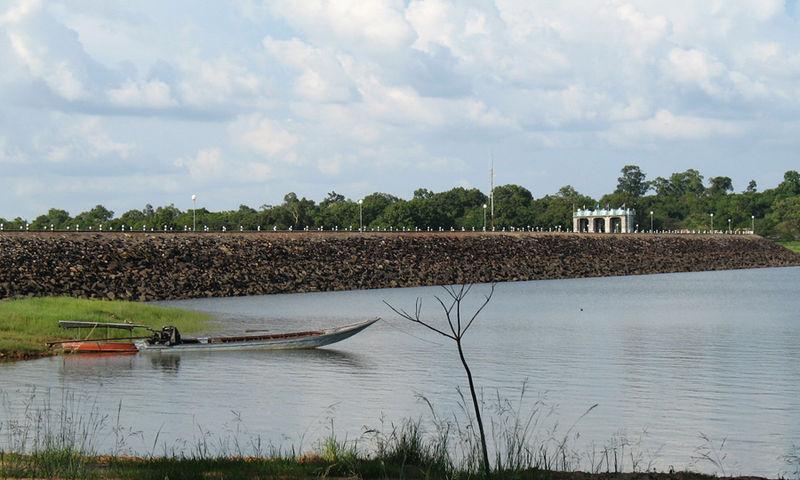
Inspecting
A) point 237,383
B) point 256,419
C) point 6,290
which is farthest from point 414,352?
point 6,290

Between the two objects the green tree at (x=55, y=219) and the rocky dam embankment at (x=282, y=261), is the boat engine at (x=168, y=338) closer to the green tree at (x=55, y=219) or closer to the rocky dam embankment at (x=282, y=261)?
the rocky dam embankment at (x=282, y=261)

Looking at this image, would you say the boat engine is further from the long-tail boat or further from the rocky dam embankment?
the rocky dam embankment

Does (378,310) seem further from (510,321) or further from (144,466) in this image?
(144,466)

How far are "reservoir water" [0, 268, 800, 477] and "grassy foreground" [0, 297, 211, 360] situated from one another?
201 centimetres

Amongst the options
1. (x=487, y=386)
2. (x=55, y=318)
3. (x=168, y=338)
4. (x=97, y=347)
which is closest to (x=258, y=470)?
(x=487, y=386)

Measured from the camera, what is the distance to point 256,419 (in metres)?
27.7

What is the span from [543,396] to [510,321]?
31.8m

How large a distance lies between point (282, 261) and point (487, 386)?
239ft

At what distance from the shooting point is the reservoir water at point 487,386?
82.0ft

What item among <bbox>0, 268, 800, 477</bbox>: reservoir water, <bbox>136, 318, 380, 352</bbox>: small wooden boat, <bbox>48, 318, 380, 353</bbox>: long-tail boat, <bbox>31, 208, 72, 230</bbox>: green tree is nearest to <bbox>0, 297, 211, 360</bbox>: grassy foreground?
<bbox>48, 318, 380, 353</bbox>: long-tail boat

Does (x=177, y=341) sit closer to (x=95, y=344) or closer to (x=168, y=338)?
(x=168, y=338)

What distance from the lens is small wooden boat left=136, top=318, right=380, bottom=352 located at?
134 feet

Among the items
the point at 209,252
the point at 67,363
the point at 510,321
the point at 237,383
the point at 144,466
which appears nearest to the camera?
the point at 144,466

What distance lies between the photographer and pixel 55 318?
46.9 metres
